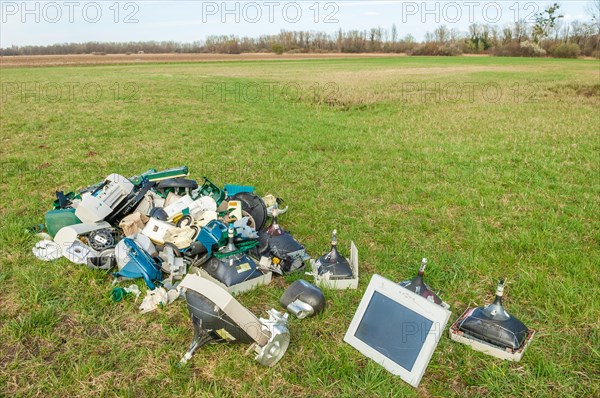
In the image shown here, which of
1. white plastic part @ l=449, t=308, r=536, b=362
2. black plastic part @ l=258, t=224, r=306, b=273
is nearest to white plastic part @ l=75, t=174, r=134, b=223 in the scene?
black plastic part @ l=258, t=224, r=306, b=273

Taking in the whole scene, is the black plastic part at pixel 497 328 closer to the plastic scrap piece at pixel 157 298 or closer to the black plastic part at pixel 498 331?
the black plastic part at pixel 498 331

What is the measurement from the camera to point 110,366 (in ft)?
10.3

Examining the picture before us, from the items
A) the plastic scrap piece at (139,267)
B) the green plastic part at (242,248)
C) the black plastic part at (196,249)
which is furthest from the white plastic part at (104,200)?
the green plastic part at (242,248)

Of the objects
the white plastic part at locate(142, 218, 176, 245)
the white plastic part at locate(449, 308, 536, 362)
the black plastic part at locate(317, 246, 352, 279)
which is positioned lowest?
the white plastic part at locate(449, 308, 536, 362)

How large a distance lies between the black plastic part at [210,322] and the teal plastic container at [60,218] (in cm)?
250

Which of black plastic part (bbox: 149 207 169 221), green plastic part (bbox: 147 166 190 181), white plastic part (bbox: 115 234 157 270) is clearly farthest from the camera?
green plastic part (bbox: 147 166 190 181)

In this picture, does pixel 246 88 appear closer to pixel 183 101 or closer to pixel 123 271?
pixel 183 101

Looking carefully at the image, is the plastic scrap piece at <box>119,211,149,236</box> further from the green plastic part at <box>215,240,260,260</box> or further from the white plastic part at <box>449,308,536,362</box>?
the white plastic part at <box>449,308,536,362</box>

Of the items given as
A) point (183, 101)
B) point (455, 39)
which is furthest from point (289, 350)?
point (455, 39)

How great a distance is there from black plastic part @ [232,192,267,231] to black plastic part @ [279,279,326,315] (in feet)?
4.45

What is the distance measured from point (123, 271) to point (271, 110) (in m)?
12.7

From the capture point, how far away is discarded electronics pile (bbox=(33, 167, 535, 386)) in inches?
120

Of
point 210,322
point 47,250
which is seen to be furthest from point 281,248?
point 47,250

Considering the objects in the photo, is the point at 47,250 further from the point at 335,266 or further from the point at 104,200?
the point at 335,266
